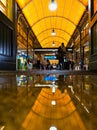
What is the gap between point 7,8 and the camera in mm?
11906

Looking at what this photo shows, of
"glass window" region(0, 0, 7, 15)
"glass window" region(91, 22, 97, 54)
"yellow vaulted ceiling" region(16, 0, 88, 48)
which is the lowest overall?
"glass window" region(91, 22, 97, 54)

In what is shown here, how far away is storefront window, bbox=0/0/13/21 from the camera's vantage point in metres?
10.9

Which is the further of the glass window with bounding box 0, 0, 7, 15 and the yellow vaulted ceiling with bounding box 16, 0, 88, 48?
the yellow vaulted ceiling with bounding box 16, 0, 88, 48

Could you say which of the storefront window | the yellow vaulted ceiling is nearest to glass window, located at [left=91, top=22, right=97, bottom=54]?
the storefront window

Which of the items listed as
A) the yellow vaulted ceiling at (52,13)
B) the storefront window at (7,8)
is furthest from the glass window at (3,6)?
the yellow vaulted ceiling at (52,13)

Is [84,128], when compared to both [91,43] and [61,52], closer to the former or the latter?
[91,43]

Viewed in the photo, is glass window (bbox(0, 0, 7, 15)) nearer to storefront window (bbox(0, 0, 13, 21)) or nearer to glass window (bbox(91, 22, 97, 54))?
storefront window (bbox(0, 0, 13, 21))

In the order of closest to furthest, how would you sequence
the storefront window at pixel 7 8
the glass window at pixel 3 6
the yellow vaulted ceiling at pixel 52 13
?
the glass window at pixel 3 6 → the storefront window at pixel 7 8 → the yellow vaulted ceiling at pixel 52 13

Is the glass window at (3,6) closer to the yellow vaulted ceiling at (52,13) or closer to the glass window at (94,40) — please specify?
the glass window at (94,40)

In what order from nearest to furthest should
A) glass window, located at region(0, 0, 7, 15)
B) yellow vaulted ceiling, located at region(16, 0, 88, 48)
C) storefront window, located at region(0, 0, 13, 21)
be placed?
glass window, located at region(0, 0, 7, 15), storefront window, located at region(0, 0, 13, 21), yellow vaulted ceiling, located at region(16, 0, 88, 48)

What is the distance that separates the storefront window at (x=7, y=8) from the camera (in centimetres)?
1088

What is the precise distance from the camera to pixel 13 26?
490 inches

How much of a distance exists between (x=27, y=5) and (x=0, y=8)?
8369 mm

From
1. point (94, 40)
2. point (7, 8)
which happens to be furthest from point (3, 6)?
point (94, 40)
